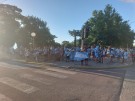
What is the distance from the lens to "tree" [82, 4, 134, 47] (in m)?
49.5

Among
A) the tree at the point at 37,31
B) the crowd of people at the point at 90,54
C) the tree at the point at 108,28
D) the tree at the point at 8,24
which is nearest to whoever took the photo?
the crowd of people at the point at 90,54

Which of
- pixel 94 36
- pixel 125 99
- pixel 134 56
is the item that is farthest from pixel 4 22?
pixel 125 99

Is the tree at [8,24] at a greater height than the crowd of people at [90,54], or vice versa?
the tree at [8,24]

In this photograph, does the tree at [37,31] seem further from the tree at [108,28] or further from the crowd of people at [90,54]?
the crowd of people at [90,54]

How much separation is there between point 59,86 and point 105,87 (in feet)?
6.07

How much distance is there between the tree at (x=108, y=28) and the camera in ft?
163

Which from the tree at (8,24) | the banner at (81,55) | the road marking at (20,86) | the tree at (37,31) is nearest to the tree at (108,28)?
the tree at (37,31)

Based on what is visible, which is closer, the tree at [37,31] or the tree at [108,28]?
the tree at [108,28]

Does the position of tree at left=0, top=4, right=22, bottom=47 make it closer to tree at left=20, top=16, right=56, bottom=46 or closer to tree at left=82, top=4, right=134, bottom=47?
tree at left=20, top=16, right=56, bottom=46

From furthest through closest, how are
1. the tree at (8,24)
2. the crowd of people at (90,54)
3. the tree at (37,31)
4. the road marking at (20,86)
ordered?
the tree at (37,31), the tree at (8,24), the crowd of people at (90,54), the road marking at (20,86)

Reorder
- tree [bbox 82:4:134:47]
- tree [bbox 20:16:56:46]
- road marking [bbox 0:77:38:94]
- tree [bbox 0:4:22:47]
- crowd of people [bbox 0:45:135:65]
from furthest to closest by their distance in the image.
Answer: tree [bbox 20:16:56:46] → tree [bbox 82:4:134:47] → tree [bbox 0:4:22:47] → crowd of people [bbox 0:45:135:65] → road marking [bbox 0:77:38:94]

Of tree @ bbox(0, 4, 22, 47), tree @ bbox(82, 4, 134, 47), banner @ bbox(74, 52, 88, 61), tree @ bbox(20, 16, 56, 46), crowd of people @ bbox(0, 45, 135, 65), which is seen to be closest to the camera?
banner @ bbox(74, 52, 88, 61)

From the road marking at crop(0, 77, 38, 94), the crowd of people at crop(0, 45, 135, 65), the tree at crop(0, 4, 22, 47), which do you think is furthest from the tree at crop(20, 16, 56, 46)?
the road marking at crop(0, 77, 38, 94)

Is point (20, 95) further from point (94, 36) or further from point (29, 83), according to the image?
point (94, 36)
